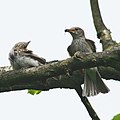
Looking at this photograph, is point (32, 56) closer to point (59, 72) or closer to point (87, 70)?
point (87, 70)

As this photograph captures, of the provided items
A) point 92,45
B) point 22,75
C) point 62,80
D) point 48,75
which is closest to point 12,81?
point 22,75

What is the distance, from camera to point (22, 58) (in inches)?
217

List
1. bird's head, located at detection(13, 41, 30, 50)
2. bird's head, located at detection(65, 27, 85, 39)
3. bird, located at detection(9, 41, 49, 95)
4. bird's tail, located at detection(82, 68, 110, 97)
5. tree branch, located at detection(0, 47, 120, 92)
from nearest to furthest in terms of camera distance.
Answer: tree branch, located at detection(0, 47, 120, 92)
bird's tail, located at detection(82, 68, 110, 97)
bird, located at detection(9, 41, 49, 95)
bird's head, located at detection(13, 41, 30, 50)
bird's head, located at detection(65, 27, 85, 39)

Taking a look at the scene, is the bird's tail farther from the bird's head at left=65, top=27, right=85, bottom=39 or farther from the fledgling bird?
the bird's head at left=65, top=27, right=85, bottom=39

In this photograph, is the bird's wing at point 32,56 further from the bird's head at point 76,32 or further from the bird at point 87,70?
the bird's head at point 76,32

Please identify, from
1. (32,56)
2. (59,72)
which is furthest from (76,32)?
(59,72)

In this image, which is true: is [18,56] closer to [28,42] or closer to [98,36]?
[28,42]

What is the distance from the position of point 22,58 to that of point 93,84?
989mm

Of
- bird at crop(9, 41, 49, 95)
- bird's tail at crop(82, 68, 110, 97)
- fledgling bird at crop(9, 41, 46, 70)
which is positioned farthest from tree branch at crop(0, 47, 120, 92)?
fledgling bird at crop(9, 41, 46, 70)

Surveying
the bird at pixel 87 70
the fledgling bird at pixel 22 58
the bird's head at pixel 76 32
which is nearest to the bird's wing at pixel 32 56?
the fledgling bird at pixel 22 58

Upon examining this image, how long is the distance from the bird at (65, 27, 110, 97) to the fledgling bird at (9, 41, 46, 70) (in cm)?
59

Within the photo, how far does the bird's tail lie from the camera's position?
4.89 m

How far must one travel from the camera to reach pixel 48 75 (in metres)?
3.63

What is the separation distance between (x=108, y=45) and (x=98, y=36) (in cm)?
29
